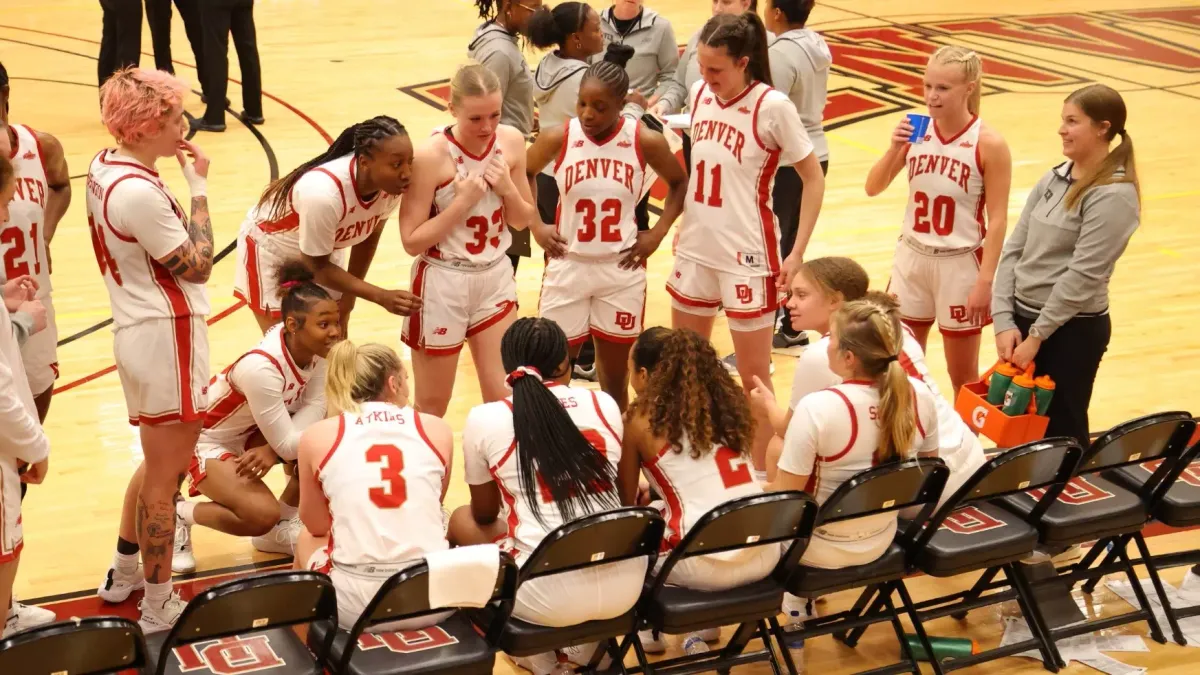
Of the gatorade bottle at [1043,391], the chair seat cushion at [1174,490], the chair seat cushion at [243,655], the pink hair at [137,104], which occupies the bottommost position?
the chair seat cushion at [243,655]

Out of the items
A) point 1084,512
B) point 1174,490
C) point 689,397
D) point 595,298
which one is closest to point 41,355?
point 595,298

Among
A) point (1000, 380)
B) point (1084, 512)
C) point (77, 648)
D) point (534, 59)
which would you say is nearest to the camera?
point (77, 648)

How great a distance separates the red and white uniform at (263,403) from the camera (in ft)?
15.3

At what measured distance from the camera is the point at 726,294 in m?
5.42

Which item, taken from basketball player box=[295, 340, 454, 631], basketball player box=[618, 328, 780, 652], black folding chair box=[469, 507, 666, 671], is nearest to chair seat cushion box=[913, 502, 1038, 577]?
basketball player box=[618, 328, 780, 652]

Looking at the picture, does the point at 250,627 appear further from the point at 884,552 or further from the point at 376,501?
the point at 884,552

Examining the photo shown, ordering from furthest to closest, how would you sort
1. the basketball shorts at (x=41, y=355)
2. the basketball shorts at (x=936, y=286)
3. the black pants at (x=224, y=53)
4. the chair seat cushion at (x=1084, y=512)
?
the black pants at (x=224, y=53) → the basketball shorts at (x=936, y=286) → the basketball shorts at (x=41, y=355) → the chair seat cushion at (x=1084, y=512)

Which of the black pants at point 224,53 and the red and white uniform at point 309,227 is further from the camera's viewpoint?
the black pants at point 224,53

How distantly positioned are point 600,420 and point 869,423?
82 centimetres

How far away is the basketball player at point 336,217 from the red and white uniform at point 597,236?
2.23ft

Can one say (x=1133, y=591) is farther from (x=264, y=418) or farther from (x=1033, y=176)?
(x=1033, y=176)

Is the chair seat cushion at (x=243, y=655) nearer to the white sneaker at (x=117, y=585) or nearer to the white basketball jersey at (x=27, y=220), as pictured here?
the white sneaker at (x=117, y=585)

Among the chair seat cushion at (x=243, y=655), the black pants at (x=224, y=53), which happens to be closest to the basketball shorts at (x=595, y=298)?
the chair seat cushion at (x=243, y=655)

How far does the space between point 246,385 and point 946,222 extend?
282 cm
